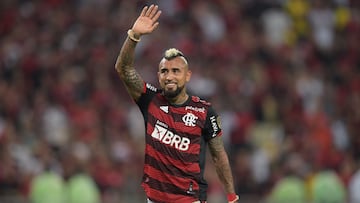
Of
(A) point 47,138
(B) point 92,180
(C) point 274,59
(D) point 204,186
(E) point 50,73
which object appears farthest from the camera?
(C) point 274,59

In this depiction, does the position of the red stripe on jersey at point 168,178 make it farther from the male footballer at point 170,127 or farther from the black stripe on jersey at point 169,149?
the black stripe on jersey at point 169,149

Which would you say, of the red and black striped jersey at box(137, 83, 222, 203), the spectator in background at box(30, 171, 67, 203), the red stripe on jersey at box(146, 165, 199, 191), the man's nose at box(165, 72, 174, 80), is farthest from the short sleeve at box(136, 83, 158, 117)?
the spectator in background at box(30, 171, 67, 203)

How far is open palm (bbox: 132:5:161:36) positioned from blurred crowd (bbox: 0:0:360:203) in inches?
173

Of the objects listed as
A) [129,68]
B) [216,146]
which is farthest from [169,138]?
[129,68]

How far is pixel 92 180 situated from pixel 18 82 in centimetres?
247

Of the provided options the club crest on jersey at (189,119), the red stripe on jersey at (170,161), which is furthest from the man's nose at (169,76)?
the red stripe on jersey at (170,161)

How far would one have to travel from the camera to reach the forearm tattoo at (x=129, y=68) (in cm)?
836

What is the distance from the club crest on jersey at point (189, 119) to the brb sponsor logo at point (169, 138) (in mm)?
127

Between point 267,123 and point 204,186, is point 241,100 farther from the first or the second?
point 204,186

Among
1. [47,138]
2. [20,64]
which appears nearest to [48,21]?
[20,64]

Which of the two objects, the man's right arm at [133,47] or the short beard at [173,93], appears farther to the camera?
the short beard at [173,93]

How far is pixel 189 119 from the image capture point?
28.3ft

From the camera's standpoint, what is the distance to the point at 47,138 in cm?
1446

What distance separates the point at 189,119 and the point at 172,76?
386 millimetres
